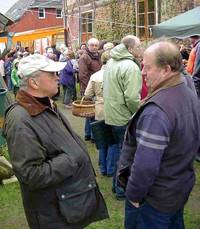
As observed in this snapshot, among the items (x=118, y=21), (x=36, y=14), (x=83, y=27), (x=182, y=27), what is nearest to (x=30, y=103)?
(x=182, y=27)

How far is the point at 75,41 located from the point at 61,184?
82.5ft

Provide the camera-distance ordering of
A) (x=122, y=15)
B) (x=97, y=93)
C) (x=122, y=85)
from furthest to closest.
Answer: (x=122, y=15) < (x=97, y=93) < (x=122, y=85)

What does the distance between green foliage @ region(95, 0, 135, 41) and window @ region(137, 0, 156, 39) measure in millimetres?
382

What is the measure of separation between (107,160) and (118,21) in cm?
1487

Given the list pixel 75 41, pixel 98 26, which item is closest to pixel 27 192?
pixel 98 26

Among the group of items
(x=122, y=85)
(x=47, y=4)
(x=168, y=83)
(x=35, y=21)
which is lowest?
(x=122, y=85)

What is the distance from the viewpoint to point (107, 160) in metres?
5.65

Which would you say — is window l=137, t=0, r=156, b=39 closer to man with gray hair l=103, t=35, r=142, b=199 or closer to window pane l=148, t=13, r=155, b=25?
window pane l=148, t=13, r=155, b=25

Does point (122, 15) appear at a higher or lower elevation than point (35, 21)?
lower

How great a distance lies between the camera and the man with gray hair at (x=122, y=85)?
181 inches

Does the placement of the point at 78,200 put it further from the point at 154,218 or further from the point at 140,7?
the point at 140,7

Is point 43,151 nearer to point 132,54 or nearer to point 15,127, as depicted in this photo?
point 15,127

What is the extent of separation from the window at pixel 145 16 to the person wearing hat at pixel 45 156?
1490 centimetres

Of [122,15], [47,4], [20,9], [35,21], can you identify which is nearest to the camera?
[122,15]
